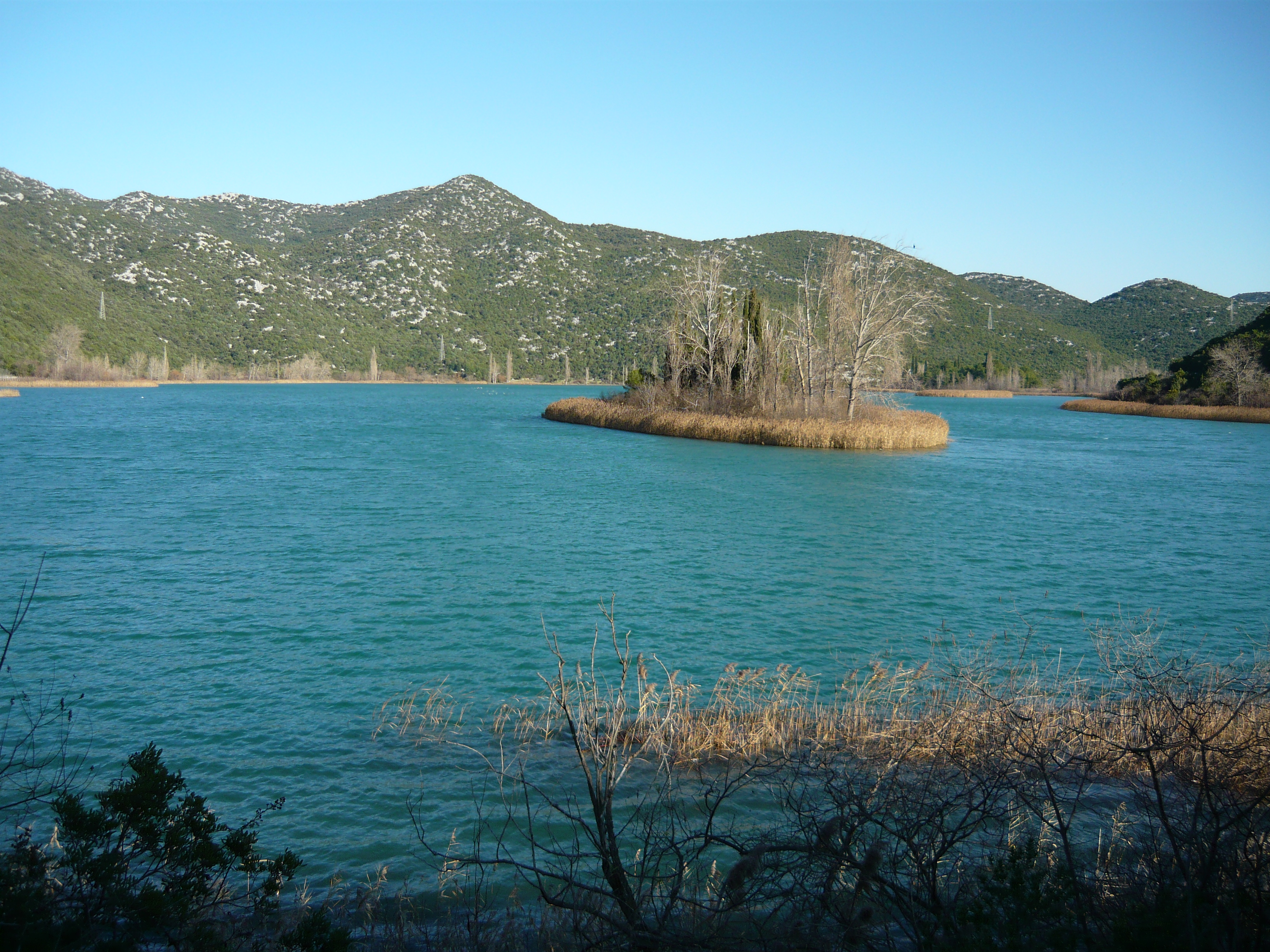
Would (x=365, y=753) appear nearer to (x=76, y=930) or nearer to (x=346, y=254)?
(x=76, y=930)

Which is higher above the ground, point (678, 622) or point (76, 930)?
point (76, 930)

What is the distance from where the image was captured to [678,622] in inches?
506

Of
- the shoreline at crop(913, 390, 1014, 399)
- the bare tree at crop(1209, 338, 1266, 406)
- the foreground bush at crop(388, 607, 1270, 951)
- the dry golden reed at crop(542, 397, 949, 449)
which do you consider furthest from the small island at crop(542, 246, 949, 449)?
the shoreline at crop(913, 390, 1014, 399)

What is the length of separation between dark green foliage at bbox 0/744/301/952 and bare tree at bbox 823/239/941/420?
4003 centimetres

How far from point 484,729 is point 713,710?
2.35m

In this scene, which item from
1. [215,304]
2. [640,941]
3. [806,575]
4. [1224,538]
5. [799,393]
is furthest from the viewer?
[215,304]

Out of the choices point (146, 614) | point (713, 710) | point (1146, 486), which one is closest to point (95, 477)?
point (146, 614)

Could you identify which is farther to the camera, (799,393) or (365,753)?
(799,393)

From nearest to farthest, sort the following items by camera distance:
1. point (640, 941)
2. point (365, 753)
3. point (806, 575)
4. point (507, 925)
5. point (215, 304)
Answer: point (640, 941)
point (507, 925)
point (365, 753)
point (806, 575)
point (215, 304)

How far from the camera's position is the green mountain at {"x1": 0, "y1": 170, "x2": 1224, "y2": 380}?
116 meters

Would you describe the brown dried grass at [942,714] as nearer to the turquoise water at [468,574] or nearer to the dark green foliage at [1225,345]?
the turquoise water at [468,574]

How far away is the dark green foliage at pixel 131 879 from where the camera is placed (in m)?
3.61

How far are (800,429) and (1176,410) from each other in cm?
5256

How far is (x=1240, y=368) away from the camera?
72.3 m
